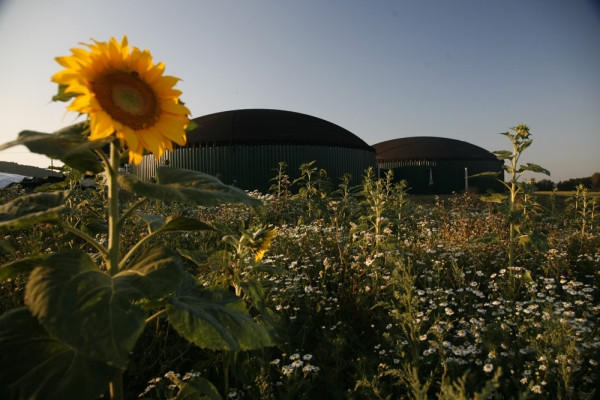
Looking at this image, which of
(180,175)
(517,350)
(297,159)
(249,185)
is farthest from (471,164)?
(180,175)

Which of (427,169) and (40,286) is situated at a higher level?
(427,169)

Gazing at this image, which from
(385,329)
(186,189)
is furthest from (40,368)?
(385,329)

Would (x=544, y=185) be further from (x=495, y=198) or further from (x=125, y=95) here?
(x=125, y=95)

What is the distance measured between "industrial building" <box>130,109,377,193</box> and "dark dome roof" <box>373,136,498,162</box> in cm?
1115

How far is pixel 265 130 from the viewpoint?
829 inches

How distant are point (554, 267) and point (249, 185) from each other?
16.4 metres

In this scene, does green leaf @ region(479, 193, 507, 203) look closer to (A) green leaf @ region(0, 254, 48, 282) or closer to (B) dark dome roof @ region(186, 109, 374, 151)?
(A) green leaf @ region(0, 254, 48, 282)

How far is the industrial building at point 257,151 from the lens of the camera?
20266 millimetres

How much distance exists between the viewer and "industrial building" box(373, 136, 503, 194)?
30.5m

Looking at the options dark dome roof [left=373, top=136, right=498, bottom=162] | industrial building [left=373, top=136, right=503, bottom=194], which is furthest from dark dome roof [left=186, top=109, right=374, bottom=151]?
dark dome roof [left=373, top=136, right=498, bottom=162]

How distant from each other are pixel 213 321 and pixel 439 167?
3146cm

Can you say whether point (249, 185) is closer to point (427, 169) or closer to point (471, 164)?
point (427, 169)

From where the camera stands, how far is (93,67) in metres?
1.43

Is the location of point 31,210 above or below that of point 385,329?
above
